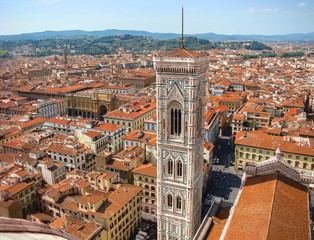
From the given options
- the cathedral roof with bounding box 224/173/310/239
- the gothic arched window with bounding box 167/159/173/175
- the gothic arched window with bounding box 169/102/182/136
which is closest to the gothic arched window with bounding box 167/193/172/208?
the gothic arched window with bounding box 167/159/173/175

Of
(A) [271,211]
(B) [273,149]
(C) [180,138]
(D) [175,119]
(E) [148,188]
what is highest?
(D) [175,119]

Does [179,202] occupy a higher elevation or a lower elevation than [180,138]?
lower

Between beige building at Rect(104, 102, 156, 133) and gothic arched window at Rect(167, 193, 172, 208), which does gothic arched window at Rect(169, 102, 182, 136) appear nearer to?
gothic arched window at Rect(167, 193, 172, 208)

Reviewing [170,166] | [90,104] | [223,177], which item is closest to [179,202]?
[170,166]

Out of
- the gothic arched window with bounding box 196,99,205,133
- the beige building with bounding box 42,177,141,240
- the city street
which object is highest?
the gothic arched window with bounding box 196,99,205,133

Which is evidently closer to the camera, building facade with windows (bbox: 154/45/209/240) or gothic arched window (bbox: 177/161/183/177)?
building facade with windows (bbox: 154/45/209/240)

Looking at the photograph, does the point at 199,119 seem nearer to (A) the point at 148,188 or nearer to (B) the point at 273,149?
(A) the point at 148,188

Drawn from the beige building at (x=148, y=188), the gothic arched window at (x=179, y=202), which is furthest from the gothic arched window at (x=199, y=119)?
the beige building at (x=148, y=188)

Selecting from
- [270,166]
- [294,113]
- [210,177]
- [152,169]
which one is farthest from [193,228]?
[294,113]

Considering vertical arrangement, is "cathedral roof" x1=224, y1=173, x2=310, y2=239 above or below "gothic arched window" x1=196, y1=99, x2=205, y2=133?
below
